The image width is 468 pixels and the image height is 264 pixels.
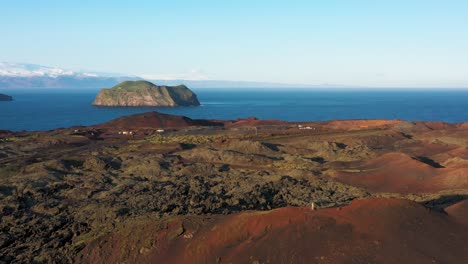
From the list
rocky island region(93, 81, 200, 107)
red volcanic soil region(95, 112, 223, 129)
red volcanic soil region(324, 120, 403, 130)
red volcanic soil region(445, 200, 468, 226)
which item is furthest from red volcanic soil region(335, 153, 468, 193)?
rocky island region(93, 81, 200, 107)

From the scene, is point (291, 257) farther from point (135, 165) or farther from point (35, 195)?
point (135, 165)

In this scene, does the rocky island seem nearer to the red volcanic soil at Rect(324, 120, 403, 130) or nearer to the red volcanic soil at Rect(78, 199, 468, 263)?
the red volcanic soil at Rect(324, 120, 403, 130)

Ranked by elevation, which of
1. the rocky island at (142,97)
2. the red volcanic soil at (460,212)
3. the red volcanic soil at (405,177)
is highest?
the red volcanic soil at (460,212)

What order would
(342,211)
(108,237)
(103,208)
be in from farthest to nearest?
(103,208), (108,237), (342,211)

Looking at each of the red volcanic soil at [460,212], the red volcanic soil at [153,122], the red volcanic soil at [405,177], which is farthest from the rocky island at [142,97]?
the red volcanic soil at [460,212]

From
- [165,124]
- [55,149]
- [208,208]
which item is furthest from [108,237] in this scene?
[165,124]

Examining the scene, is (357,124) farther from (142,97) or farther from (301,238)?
(142,97)

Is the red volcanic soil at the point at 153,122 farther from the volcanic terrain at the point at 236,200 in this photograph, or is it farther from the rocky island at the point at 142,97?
the rocky island at the point at 142,97
